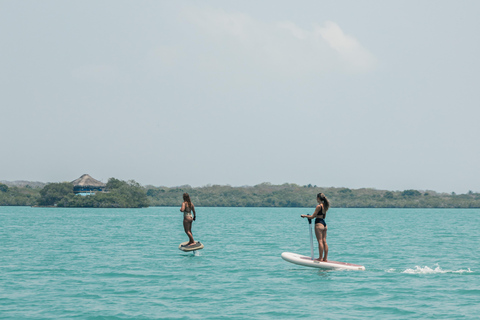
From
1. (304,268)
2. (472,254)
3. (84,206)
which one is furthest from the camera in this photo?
(84,206)

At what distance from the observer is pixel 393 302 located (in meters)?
17.7

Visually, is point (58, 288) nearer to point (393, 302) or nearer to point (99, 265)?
point (99, 265)

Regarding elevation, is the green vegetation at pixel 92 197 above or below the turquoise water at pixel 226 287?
above

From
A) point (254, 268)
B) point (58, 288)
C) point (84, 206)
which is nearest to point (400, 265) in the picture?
point (254, 268)

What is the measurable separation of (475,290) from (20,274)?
17128 mm

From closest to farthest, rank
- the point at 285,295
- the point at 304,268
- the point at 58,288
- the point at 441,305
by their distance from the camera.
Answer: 1. the point at 441,305
2. the point at 285,295
3. the point at 58,288
4. the point at 304,268

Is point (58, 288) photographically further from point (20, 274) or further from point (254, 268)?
point (254, 268)

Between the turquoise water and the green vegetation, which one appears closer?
the turquoise water

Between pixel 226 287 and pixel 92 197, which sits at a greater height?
pixel 92 197

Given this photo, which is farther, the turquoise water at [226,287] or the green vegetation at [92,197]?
the green vegetation at [92,197]

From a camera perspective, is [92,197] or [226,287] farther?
[92,197]

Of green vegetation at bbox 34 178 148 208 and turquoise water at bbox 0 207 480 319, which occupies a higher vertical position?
green vegetation at bbox 34 178 148 208

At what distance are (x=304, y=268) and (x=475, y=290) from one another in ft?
24.0

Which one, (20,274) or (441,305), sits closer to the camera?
(441,305)
